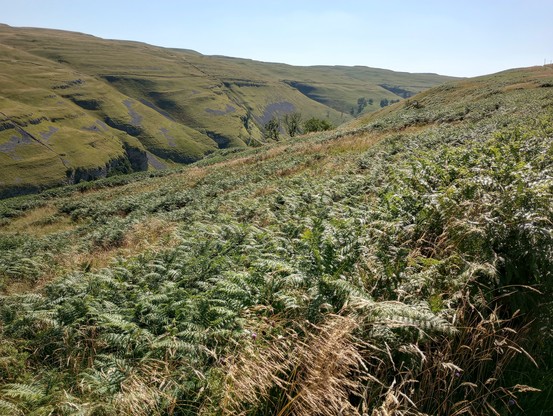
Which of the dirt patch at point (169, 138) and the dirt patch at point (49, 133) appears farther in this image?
the dirt patch at point (169, 138)

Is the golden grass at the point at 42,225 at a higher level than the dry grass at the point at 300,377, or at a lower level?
lower

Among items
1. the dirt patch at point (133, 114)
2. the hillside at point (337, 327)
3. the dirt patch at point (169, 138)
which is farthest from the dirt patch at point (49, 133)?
the hillside at point (337, 327)

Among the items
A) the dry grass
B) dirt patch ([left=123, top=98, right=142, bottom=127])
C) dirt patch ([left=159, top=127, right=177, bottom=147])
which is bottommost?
dirt patch ([left=159, top=127, right=177, bottom=147])

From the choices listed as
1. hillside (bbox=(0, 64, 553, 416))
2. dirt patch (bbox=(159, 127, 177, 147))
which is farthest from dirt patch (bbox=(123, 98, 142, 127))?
hillside (bbox=(0, 64, 553, 416))

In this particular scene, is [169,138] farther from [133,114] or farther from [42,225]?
[42,225]

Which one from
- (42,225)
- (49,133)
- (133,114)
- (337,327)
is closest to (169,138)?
(133,114)

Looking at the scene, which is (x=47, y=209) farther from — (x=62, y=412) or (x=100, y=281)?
(x=62, y=412)

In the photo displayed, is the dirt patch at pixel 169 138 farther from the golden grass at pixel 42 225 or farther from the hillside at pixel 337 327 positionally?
the hillside at pixel 337 327

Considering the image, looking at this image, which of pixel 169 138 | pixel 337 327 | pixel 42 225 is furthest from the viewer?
pixel 169 138

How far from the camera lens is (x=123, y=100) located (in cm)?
→ 18688

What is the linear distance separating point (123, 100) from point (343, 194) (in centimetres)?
20483

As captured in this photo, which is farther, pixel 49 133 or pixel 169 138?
pixel 169 138

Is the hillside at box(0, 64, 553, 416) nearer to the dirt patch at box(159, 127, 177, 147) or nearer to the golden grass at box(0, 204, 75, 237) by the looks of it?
the golden grass at box(0, 204, 75, 237)

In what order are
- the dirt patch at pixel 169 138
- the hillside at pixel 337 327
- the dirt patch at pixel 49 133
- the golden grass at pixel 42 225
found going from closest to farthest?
the hillside at pixel 337 327 → the golden grass at pixel 42 225 → the dirt patch at pixel 49 133 → the dirt patch at pixel 169 138
